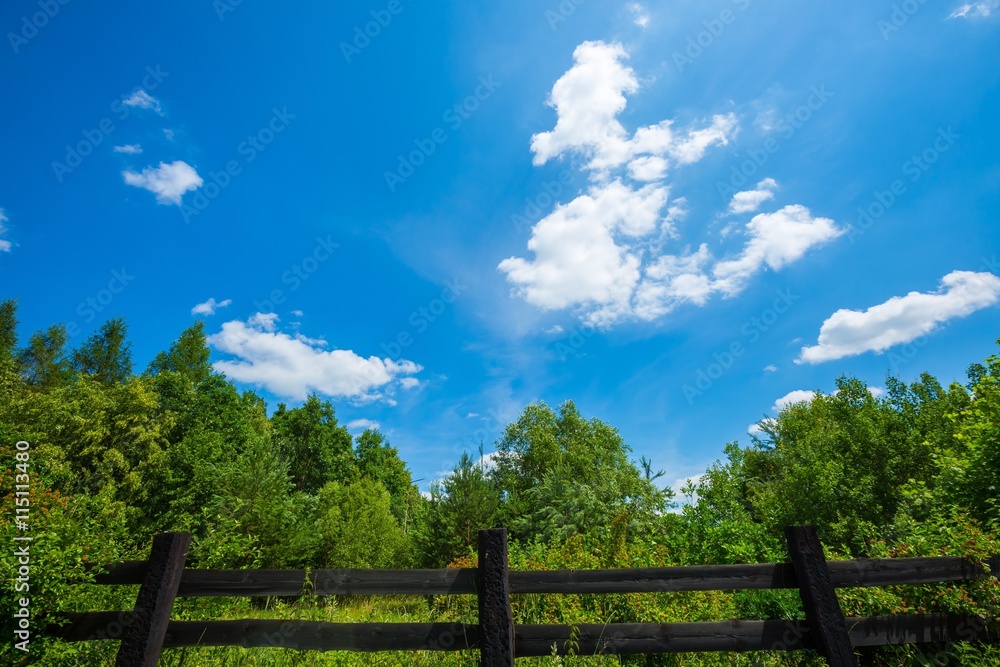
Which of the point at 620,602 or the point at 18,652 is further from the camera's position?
the point at 620,602

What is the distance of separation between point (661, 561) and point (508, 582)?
670cm

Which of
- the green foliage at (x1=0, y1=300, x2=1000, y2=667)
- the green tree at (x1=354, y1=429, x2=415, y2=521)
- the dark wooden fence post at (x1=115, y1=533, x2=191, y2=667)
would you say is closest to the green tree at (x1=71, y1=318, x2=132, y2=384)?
the green foliage at (x1=0, y1=300, x2=1000, y2=667)

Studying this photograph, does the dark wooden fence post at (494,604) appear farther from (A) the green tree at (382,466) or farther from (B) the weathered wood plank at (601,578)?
(A) the green tree at (382,466)

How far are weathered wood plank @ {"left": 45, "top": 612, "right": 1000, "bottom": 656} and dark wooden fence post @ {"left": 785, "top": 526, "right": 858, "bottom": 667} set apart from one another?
13cm

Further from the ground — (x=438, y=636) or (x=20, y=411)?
(x=20, y=411)

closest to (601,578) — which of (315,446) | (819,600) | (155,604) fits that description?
(819,600)

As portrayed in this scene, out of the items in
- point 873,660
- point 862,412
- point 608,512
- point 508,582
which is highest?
point 862,412

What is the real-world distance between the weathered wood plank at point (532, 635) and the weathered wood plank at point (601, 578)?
0.85 ft

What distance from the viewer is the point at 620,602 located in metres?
7.21

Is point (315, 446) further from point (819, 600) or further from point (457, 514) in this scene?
point (819, 600)

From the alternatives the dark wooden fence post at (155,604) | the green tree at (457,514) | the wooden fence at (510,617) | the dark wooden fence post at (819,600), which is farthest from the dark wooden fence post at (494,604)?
the green tree at (457,514)

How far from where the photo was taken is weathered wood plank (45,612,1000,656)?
3.78 m

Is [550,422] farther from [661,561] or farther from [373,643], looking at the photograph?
[373,643]

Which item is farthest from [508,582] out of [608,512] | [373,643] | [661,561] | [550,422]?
[550,422]
